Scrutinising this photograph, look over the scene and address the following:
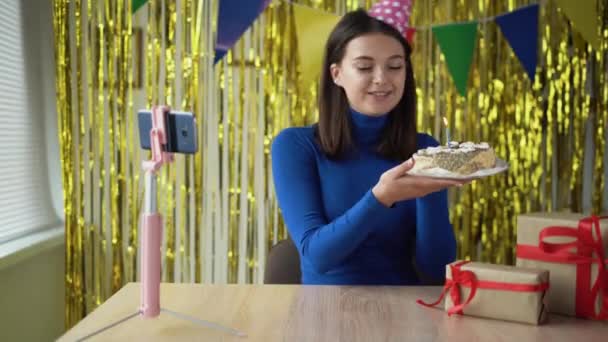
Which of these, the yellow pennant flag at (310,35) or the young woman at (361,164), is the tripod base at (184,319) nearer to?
the young woman at (361,164)

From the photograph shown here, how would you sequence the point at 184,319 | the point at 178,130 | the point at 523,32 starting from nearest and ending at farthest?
1. the point at 178,130
2. the point at 184,319
3. the point at 523,32

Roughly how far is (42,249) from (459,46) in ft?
5.96

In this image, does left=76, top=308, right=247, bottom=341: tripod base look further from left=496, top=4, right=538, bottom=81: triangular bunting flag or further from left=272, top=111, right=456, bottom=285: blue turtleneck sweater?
left=496, top=4, right=538, bottom=81: triangular bunting flag

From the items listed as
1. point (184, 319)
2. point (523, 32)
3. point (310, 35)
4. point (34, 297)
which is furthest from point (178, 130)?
point (523, 32)

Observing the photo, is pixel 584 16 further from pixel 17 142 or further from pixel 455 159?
pixel 17 142

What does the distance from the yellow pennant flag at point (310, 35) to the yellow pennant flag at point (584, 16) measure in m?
0.92

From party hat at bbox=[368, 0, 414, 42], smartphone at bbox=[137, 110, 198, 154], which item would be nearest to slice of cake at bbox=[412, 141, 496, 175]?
smartphone at bbox=[137, 110, 198, 154]

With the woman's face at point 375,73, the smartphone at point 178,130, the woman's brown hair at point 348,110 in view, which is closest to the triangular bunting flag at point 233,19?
the woman's brown hair at point 348,110

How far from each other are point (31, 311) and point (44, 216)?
44 cm

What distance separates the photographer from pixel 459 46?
2633mm

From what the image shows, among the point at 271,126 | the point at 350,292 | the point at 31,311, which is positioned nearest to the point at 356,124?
the point at 350,292

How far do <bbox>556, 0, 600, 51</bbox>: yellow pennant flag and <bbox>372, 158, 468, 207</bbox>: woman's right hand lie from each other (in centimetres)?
157

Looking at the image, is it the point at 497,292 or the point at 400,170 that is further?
the point at 400,170

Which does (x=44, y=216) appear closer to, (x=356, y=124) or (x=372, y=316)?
(x=356, y=124)
